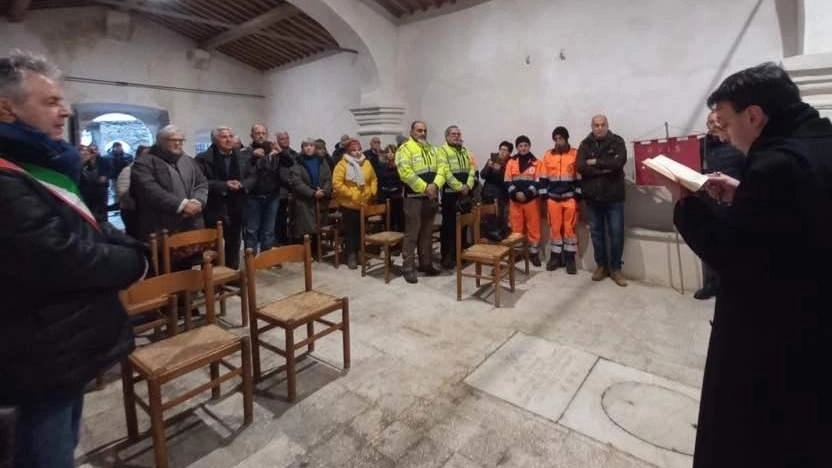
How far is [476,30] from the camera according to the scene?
521 centimetres

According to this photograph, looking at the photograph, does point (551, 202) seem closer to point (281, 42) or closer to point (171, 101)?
point (281, 42)

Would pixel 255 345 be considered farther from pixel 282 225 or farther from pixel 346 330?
pixel 282 225

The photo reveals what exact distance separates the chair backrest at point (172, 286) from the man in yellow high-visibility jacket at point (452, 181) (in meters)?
2.57

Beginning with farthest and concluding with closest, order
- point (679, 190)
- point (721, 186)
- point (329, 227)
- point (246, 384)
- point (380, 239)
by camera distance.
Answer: point (329, 227), point (380, 239), point (246, 384), point (721, 186), point (679, 190)

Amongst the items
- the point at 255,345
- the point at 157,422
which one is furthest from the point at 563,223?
the point at 157,422

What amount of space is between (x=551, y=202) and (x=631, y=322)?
1.57 metres

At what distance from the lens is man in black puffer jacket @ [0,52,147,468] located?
0.95 m

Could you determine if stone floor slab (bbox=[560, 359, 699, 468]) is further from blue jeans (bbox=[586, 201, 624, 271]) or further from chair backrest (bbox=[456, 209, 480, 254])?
blue jeans (bbox=[586, 201, 624, 271])

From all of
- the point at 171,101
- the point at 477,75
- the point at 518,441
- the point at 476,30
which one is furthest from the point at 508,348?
the point at 171,101

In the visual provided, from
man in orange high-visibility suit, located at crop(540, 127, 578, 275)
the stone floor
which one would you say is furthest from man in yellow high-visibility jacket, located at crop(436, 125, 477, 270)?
the stone floor

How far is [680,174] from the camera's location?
1126mm

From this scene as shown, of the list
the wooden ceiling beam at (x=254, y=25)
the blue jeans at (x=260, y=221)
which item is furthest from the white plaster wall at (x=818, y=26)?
the wooden ceiling beam at (x=254, y=25)

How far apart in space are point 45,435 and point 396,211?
443 centimetres

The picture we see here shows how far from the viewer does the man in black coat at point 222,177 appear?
3.74 metres
